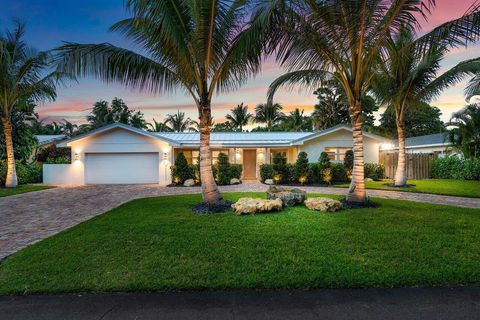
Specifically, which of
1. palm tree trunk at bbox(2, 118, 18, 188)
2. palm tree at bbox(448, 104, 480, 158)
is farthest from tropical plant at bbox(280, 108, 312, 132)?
palm tree trunk at bbox(2, 118, 18, 188)

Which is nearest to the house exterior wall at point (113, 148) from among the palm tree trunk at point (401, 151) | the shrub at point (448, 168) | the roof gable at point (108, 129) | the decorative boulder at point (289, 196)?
the roof gable at point (108, 129)

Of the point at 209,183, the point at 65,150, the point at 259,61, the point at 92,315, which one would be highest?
the point at 259,61

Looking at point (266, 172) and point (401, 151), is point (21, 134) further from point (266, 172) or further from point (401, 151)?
point (401, 151)

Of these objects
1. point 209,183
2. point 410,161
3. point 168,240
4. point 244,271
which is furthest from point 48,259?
point 410,161

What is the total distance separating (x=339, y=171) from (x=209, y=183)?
1101 centimetres

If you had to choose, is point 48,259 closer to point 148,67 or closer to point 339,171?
point 148,67

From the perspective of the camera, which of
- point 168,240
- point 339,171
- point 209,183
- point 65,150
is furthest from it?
point 65,150

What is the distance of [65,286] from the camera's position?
3482 millimetres

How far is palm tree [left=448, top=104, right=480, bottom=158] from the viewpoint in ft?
49.0

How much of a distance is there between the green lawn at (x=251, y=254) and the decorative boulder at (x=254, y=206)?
0.53 m

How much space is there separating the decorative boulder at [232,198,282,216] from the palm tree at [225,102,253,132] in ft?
101

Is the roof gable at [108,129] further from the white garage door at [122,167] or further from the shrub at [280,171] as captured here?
the shrub at [280,171]

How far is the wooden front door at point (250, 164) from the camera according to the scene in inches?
837

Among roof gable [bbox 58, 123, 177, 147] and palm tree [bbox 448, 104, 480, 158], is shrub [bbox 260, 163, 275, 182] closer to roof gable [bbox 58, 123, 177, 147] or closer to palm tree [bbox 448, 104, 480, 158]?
roof gable [bbox 58, 123, 177, 147]
